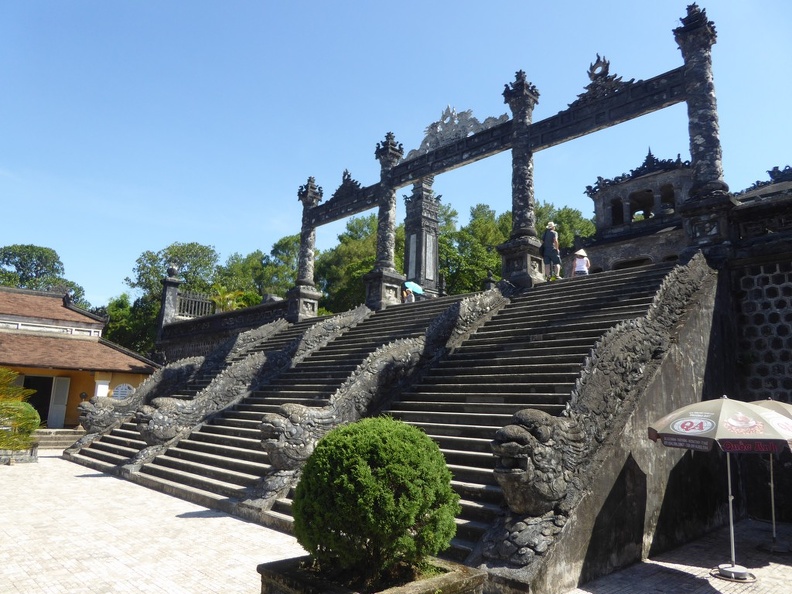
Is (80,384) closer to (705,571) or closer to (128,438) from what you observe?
(128,438)

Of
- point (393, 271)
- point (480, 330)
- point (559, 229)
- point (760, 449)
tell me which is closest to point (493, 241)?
point (559, 229)

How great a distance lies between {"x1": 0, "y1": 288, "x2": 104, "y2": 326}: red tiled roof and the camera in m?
21.9

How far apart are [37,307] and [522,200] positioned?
68.4ft

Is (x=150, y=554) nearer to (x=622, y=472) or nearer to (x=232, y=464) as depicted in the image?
(x=232, y=464)

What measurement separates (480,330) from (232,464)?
17.5ft

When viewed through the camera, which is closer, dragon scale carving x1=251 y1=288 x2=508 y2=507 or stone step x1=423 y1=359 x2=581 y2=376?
stone step x1=423 y1=359 x2=581 y2=376

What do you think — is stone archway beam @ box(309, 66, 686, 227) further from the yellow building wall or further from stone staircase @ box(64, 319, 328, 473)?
the yellow building wall

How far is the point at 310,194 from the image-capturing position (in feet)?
65.3

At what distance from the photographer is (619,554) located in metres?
5.71

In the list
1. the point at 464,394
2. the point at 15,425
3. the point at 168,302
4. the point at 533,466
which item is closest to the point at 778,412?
the point at 533,466

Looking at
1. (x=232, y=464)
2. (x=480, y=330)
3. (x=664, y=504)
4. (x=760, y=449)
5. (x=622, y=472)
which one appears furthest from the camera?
(x=480, y=330)

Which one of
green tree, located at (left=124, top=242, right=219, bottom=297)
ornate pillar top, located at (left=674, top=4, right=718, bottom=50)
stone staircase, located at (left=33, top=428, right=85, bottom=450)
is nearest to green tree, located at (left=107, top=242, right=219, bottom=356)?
green tree, located at (left=124, top=242, right=219, bottom=297)

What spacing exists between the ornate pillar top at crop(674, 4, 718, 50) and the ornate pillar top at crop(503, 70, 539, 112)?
12.4 ft

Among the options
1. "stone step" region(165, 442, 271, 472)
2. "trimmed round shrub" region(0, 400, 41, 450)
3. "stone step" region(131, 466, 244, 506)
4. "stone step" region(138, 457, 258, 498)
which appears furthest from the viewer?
"trimmed round shrub" region(0, 400, 41, 450)
